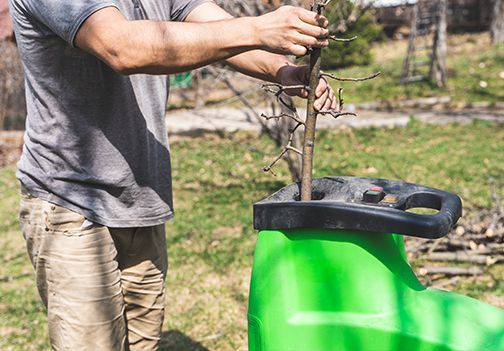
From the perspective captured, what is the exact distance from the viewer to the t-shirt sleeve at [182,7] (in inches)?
85.4

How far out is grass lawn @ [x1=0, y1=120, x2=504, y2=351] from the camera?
12.1ft

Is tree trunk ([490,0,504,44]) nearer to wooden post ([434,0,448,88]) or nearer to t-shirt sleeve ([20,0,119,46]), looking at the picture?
wooden post ([434,0,448,88])

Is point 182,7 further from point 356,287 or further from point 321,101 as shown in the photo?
point 356,287

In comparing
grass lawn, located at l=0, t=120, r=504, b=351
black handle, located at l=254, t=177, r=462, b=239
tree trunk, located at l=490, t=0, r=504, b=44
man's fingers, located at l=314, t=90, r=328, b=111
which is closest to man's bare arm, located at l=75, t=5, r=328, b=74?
man's fingers, located at l=314, t=90, r=328, b=111

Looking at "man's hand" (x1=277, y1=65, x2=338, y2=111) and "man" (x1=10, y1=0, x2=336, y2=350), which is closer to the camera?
"man's hand" (x1=277, y1=65, x2=338, y2=111)

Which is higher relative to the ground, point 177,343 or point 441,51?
point 441,51

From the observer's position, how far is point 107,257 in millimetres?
2004

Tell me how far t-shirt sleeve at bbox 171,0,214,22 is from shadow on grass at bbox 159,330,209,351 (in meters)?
1.84

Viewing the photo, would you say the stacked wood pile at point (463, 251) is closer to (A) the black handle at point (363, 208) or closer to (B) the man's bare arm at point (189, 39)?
(A) the black handle at point (363, 208)

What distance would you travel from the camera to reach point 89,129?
1922 millimetres

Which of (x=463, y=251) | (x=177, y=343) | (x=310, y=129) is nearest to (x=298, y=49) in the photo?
(x=310, y=129)

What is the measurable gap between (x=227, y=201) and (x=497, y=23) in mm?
12076

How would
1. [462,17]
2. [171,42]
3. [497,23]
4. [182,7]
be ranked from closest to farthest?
[171,42], [182,7], [497,23], [462,17]

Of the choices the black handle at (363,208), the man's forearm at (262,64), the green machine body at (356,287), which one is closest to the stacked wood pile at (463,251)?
the man's forearm at (262,64)
